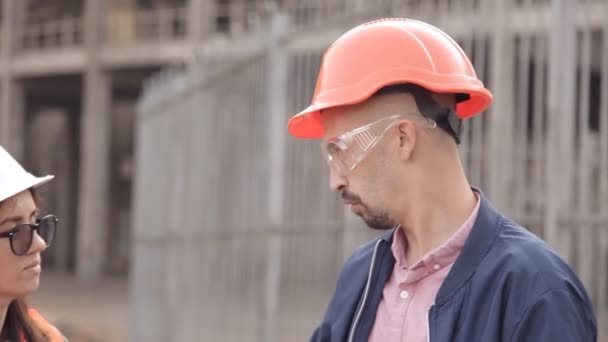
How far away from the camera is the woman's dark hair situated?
10.6 feet

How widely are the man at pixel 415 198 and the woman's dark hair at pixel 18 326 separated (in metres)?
1.08

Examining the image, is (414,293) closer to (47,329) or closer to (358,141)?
(358,141)

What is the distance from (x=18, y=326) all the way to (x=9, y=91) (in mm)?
29305

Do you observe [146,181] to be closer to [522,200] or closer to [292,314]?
[292,314]

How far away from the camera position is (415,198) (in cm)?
240

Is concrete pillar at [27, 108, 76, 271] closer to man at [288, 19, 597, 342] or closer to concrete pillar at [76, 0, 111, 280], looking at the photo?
concrete pillar at [76, 0, 111, 280]

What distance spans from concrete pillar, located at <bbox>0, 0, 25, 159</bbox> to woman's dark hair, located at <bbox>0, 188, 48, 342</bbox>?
29.0 meters

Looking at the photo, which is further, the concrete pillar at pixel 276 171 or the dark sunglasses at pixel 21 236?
the concrete pillar at pixel 276 171

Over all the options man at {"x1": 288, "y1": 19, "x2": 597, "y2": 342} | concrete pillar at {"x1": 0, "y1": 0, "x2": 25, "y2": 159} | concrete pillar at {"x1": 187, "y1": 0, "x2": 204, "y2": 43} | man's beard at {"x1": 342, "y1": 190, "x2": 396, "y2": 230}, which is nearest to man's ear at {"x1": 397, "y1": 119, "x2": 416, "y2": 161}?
man at {"x1": 288, "y1": 19, "x2": 597, "y2": 342}

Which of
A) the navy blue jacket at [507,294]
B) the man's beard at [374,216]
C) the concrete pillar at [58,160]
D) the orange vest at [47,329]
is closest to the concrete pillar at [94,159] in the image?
the concrete pillar at [58,160]

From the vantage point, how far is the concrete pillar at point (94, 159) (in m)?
30.7

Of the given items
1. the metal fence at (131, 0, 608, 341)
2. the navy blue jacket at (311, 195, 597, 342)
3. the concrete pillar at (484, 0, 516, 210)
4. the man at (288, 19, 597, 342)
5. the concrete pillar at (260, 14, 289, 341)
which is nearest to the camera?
the navy blue jacket at (311, 195, 597, 342)

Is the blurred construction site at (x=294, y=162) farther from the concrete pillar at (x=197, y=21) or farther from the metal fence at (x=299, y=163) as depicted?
the concrete pillar at (x=197, y=21)

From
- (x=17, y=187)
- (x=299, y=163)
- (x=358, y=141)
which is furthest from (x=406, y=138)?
(x=299, y=163)
